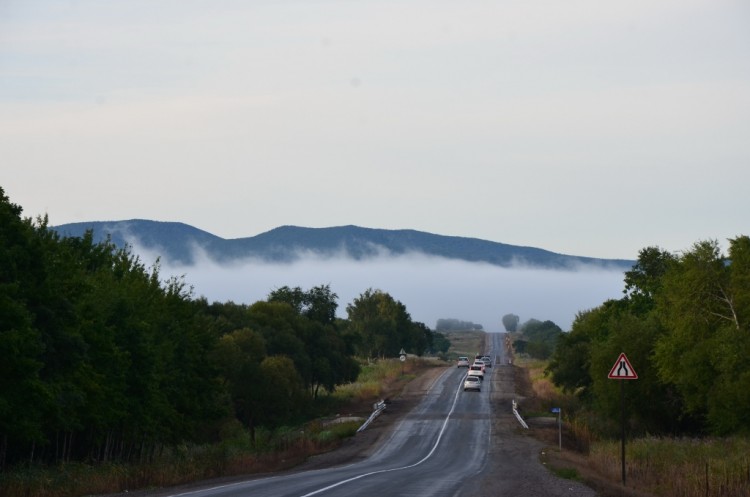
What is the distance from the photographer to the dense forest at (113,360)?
36.8 meters

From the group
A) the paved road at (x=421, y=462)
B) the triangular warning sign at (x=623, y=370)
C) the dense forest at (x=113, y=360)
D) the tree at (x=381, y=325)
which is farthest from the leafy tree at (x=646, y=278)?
the tree at (x=381, y=325)

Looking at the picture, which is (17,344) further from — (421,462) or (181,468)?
(421,462)

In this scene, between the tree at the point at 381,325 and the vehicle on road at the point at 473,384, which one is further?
the tree at the point at 381,325

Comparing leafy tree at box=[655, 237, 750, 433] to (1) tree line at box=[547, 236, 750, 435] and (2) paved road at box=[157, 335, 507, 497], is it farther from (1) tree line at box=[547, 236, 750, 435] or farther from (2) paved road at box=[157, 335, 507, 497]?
(2) paved road at box=[157, 335, 507, 497]

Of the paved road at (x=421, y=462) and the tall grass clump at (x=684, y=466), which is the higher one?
the tall grass clump at (x=684, y=466)

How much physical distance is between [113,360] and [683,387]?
105 feet

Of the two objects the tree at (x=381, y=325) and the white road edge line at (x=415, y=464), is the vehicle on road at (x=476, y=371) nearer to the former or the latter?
the white road edge line at (x=415, y=464)

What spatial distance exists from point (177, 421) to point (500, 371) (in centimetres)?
8470

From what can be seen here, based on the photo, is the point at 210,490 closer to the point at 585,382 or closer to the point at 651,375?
the point at 651,375

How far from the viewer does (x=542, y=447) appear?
59312 millimetres

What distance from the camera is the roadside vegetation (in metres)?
40.3

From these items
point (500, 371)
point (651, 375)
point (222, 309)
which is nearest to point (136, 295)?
point (651, 375)

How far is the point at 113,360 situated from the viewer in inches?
1880

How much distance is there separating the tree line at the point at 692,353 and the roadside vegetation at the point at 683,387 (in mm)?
57
